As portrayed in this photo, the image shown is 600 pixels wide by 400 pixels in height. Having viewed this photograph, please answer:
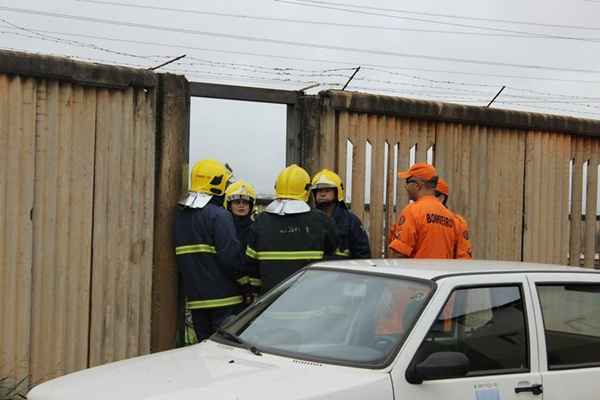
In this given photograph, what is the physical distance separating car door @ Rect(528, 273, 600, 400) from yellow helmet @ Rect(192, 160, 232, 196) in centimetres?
369

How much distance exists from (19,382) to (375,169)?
4.23 metres

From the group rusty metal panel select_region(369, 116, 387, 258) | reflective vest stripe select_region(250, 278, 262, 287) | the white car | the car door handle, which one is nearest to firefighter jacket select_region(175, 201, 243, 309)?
reflective vest stripe select_region(250, 278, 262, 287)

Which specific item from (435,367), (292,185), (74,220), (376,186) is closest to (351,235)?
(292,185)

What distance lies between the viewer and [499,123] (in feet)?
33.6

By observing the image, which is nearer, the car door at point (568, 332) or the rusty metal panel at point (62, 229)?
the car door at point (568, 332)

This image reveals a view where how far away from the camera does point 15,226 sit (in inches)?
291

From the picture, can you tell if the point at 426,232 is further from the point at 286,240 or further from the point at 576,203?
the point at 576,203

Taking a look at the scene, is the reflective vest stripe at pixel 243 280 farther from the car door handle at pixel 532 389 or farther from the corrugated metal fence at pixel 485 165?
the car door handle at pixel 532 389

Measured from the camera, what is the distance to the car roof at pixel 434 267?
5.04 meters

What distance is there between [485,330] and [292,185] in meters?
3.29

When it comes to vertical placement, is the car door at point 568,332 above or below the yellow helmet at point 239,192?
below

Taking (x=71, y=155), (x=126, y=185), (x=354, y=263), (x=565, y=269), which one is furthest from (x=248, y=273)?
(x=565, y=269)

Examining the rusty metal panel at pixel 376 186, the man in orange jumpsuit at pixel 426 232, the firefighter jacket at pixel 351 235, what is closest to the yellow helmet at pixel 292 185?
the firefighter jacket at pixel 351 235

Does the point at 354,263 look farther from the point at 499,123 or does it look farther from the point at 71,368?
the point at 499,123
